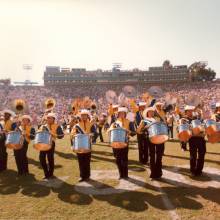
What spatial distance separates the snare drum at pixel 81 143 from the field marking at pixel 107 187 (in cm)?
98

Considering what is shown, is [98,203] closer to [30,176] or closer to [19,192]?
[19,192]

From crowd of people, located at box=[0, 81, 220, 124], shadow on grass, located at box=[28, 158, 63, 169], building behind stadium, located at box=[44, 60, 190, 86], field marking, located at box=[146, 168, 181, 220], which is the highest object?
building behind stadium, located at box=[44, 60, 190, 86]

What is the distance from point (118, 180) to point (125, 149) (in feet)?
2.90

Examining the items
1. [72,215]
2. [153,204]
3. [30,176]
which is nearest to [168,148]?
[30,176]

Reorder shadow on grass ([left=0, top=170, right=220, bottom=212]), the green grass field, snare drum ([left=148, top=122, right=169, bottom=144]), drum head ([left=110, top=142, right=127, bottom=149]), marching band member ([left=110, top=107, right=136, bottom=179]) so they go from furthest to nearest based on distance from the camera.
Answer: marching band member ([left=110, top=107, right=136, bottom=179]), drum head ([left=110, top=142, right=127, bottom=149]), snare drum ([left=148, top=122, right=169, bottom=144]), shadow on grass ([left=0, top=170, right=220, bottom=212]), the green grass field

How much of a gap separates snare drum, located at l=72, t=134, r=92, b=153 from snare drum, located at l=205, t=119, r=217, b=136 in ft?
11.6

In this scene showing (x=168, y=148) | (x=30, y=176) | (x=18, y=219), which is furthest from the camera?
(x=168, y=148)

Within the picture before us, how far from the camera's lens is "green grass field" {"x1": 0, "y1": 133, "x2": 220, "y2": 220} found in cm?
697

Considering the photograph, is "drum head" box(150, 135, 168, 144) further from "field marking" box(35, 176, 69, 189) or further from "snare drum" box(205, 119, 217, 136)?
"field marking" box(35, 176, 69, 189)

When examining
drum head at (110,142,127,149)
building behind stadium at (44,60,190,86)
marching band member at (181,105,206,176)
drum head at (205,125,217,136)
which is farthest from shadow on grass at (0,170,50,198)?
building behind stadium at (44,60,190,86)

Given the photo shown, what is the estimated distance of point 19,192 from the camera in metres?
8.81

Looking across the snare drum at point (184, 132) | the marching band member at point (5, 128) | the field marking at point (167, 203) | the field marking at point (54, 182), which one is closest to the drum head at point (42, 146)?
the field marking at point (54, 182)

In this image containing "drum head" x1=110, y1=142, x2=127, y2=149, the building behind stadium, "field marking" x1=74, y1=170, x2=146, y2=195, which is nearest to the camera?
"field marking" x1=74, y1=170, x2=146, y2=195

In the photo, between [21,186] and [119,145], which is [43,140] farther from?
[119,145]
